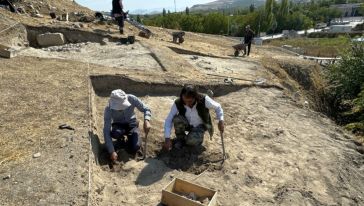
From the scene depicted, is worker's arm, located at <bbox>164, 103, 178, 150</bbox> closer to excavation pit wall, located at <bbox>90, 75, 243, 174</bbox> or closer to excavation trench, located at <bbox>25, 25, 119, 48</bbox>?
excavation pit wall, located at <bbox>90, 75, 243, 174</bbox>

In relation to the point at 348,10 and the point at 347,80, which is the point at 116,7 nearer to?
the point at 347,80

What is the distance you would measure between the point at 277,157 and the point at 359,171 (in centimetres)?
126

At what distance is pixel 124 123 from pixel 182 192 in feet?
5.07

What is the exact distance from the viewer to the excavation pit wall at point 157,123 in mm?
5492

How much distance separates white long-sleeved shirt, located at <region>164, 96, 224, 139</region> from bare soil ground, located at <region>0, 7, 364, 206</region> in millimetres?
Answer: 488

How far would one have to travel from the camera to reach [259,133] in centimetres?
686

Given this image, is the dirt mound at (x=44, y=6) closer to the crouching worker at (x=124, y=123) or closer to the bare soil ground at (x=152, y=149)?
the bare soil ground at (x=152, y=149)

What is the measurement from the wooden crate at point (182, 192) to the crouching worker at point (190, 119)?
80 cm

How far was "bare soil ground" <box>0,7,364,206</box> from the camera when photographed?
14.6 ft

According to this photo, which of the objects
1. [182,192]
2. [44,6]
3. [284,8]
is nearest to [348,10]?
[284,8]

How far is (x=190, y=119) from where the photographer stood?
18.6 ft

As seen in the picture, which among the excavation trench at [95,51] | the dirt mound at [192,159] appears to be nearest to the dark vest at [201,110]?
the dirt mound at [192,159]

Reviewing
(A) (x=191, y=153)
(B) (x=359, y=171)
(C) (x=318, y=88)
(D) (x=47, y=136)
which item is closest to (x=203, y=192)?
(A) (x=191, y=153)

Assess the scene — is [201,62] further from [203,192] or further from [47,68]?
[203,192]
